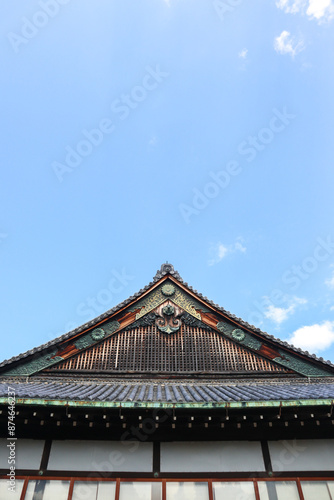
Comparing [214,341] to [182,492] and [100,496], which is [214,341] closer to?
[182,492]

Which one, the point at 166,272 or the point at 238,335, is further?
the point at 166,272

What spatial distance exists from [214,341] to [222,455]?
181 inches

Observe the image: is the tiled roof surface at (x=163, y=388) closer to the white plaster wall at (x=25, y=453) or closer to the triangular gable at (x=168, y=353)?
the triangular gable at (x=168, y=353)

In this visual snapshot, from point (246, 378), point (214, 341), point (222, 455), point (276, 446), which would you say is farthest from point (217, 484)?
point (214, 341)

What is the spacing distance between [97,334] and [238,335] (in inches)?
195

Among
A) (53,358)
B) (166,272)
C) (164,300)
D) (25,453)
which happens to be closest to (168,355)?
(164,300)

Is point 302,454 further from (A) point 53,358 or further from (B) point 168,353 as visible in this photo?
(A) point 53,358

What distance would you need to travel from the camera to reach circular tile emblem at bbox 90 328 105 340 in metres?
10.9

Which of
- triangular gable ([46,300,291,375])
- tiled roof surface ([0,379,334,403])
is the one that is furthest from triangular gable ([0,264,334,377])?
tiled roof surface ([0,379,334,403])

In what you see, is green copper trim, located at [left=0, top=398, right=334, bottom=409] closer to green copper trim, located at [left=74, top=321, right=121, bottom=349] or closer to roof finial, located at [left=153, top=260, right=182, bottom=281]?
green copper trim, located at [left=74, top=321, right=121, bottom=349]

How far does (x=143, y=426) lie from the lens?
258 inches

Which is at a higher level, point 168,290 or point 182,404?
point 168,290

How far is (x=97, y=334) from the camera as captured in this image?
10953 mm

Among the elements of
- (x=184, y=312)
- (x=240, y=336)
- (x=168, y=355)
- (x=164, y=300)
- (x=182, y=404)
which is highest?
(x=164, y=300)
